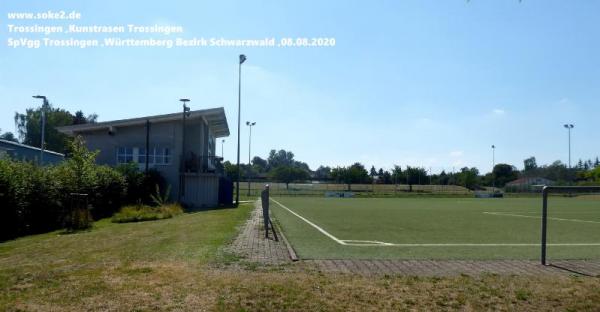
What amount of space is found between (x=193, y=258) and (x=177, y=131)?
27.1 m

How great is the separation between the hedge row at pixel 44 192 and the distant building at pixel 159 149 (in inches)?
406

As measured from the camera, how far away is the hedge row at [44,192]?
51.4 ft

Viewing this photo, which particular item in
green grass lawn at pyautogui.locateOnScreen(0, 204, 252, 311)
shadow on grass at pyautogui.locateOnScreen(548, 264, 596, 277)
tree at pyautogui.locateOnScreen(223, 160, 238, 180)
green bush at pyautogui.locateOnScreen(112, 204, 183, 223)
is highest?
tree at pyautogui.locateOnScreen(223, 160, 238, 180)

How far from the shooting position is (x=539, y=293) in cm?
605

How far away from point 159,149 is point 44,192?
16.3 metres

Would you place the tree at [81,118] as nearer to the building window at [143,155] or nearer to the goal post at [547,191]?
the building window at [143,155]

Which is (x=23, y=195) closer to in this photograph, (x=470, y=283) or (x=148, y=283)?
(x=148, y=283)

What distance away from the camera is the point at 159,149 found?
34062mm

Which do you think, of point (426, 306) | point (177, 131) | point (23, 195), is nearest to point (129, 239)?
point (23, 195)

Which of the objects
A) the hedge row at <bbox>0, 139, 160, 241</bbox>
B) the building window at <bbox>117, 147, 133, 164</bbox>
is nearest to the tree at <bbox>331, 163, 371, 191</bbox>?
the building window at <bbox>117, 147, 133, 164</bbox>

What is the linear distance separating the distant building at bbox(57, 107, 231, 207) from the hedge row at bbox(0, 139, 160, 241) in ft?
33.9

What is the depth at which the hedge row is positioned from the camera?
51.4ft

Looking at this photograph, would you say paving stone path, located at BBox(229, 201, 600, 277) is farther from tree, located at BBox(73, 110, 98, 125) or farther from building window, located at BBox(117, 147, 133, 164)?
tree, located at BBox(73, 110, 98, 125)

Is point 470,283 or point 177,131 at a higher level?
point 177,131
